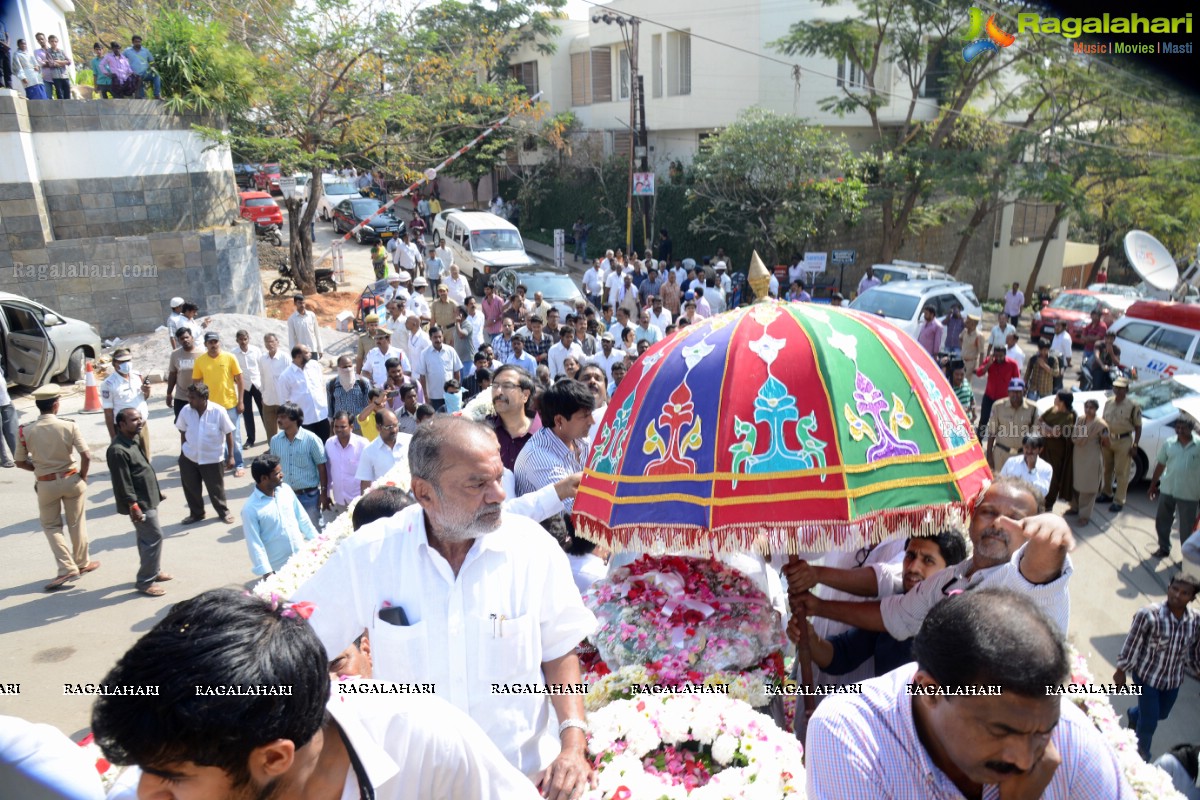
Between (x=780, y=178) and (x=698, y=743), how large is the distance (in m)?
21.6

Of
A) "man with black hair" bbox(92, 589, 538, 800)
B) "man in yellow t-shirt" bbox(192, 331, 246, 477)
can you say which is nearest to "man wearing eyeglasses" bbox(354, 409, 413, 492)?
"man in yellow t-shirt" bbox(192, 331, 246, 477)

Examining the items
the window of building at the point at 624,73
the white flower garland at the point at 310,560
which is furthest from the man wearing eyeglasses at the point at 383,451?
the window of building at the point at 624,73

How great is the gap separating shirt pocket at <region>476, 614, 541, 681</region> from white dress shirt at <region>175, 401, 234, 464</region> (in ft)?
Answer: 23.0

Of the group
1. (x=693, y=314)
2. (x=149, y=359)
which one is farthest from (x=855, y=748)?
(x=149, y=359)

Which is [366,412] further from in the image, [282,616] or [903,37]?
[903,37]

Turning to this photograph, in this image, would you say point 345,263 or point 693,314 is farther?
point 345,263

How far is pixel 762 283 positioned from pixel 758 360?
0.86 m

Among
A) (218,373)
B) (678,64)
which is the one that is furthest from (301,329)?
(678,64)

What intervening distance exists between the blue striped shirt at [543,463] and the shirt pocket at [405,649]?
2.12m

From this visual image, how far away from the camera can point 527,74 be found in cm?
3578

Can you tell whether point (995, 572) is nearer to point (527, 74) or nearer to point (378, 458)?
point (378, 458)

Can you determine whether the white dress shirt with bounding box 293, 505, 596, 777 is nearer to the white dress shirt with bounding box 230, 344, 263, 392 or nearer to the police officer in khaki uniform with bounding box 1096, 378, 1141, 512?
the white dress shirt with bounding box 230, 344, 263, 392

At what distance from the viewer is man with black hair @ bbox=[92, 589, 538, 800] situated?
152 centimetres

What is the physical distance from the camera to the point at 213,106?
17.2m
